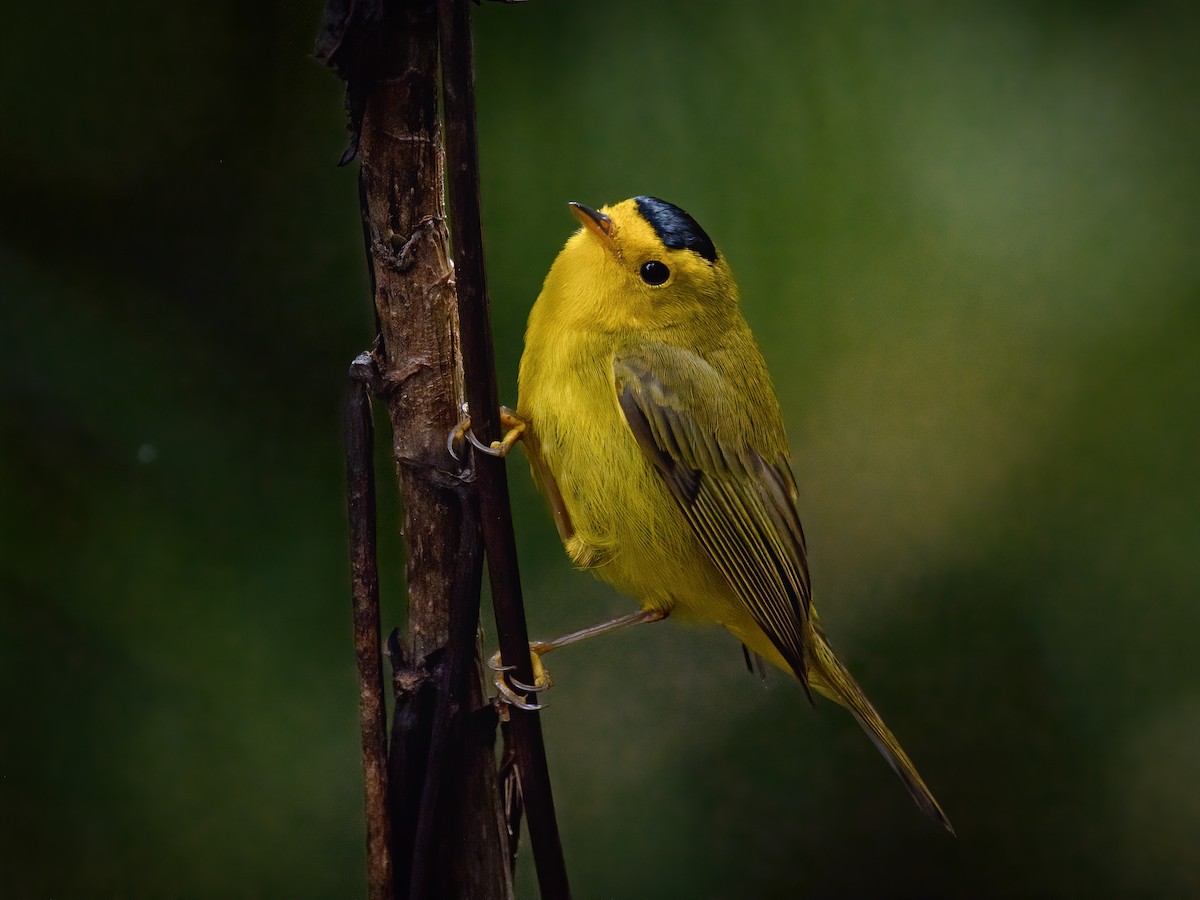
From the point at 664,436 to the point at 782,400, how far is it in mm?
330

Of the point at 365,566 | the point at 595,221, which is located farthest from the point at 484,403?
the point at 595,221

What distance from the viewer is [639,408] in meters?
1.22

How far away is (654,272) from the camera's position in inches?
46.4

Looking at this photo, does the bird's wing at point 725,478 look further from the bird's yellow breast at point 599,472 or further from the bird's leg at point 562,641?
the bird's leg at point 562,641

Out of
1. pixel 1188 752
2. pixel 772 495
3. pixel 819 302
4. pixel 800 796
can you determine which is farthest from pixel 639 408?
pixel 1188 752

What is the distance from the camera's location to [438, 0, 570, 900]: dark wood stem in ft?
2.50

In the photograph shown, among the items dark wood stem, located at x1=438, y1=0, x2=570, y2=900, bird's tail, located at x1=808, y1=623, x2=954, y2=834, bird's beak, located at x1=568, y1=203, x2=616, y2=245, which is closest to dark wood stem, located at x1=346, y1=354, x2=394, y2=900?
dark wood stem, located at x1=438, y1=0, x2=570, y2=900

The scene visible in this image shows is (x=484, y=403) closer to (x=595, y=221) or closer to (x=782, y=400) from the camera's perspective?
(x=595, y=221)

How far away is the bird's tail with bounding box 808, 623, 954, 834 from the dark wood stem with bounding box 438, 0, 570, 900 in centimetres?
54

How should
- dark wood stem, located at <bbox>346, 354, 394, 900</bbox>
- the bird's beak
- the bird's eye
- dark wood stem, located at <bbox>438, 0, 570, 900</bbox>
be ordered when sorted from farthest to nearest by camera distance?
the bird's eye < the bird's beak < dark wood stem, located at <bbox>346, 354, 394, 900</bbox> < dark wood stem, located at <bbox>438, 0, 570, 900</bbox>

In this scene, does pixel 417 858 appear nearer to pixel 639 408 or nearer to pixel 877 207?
pixel 639 408

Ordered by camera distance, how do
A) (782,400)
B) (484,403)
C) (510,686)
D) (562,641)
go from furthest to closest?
(782,400) → (562,641) → (510,686) → (484,403)

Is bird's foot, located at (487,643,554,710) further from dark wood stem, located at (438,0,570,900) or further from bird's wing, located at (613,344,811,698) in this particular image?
bird's wing, located at (613,344,811,698)

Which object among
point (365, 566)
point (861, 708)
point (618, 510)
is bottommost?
point (861, 708)
